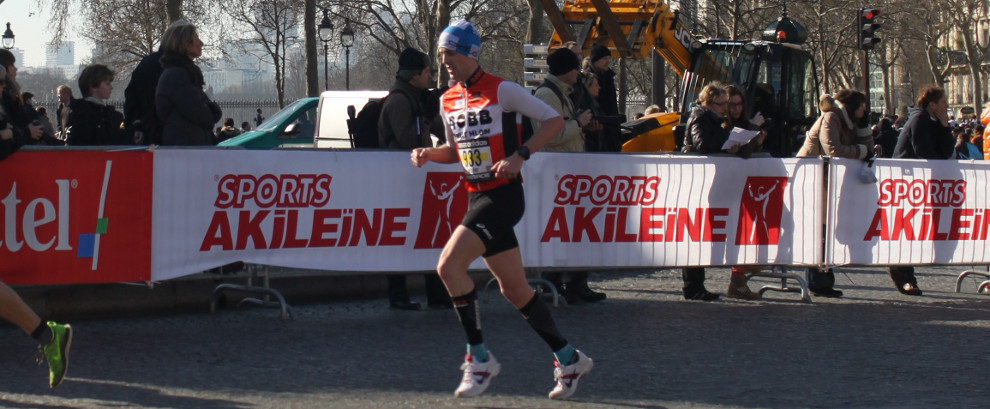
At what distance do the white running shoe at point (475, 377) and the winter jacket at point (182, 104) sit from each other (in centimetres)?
353

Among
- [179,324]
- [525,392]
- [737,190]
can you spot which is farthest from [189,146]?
[737,190]

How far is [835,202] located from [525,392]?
439 centimetres

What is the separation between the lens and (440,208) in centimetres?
868

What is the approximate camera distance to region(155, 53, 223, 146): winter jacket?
27.6 ft

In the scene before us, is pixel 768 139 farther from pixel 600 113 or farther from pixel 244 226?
pixel 244 226

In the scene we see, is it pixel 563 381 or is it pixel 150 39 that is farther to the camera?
pixel 150 39

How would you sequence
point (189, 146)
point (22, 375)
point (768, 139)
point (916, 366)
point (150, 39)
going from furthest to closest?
1. point (150, 39)
2. point (768, 139)
3. point (189, 146)
4. point (916, 366)
5. point (22, 375)

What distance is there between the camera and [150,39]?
185 feet

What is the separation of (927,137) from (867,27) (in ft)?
44.4

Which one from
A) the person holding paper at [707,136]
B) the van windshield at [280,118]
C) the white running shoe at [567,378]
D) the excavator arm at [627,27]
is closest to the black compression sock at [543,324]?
the white running shoe at [567,378]

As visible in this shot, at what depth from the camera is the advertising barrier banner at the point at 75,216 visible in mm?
7488

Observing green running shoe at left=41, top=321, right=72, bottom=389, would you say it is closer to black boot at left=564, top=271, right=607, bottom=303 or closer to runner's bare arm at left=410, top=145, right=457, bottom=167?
runner's bare arm at left=410, top=145, right=457, bottom=167

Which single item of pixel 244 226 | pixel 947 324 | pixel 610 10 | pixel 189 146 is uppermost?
pixel 610 10

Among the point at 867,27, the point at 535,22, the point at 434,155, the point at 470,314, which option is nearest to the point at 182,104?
the point at 434,155
